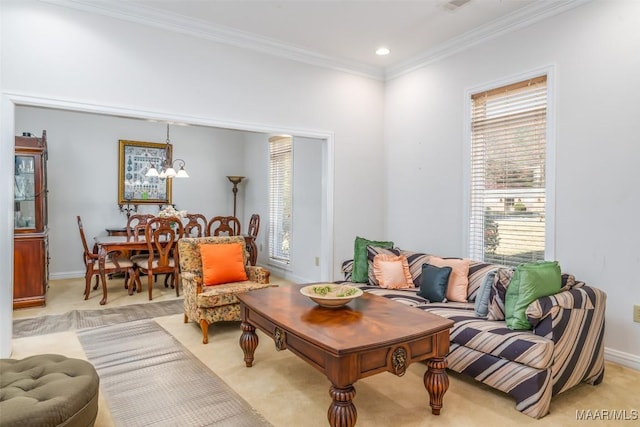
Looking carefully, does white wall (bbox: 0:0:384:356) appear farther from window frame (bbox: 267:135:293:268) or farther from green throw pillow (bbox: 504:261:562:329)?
green throw pillow (bbox: 504:261:562:329)

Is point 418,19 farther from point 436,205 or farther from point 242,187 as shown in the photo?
point 242,187

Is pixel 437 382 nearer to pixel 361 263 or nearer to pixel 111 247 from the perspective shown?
pixel 361 263

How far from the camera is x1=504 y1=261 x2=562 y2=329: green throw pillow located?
2480 mm

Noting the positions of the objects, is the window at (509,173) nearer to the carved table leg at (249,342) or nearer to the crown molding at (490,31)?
the crown molding at (490,31)

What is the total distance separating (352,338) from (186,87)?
2.93 m

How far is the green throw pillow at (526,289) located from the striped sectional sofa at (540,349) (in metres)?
Result: 0.06

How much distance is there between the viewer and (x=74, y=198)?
628 centimetres

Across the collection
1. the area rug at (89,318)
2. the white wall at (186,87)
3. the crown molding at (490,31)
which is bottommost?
the area rug at (89,318)

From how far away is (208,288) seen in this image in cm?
368

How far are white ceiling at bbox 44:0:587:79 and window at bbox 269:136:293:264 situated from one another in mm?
2174

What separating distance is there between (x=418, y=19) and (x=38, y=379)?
390cm

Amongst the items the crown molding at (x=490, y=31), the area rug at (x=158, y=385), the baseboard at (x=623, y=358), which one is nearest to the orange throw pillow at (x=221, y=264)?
the area rug at (x=158, y=385)

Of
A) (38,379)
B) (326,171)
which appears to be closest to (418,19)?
(326,171)

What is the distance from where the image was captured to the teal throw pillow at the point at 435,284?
10.7ft
